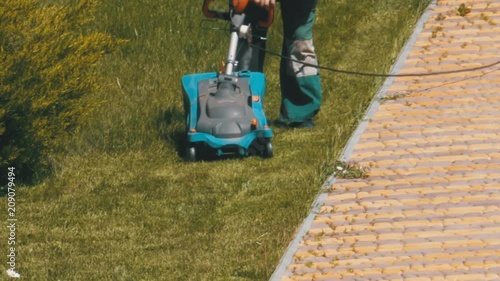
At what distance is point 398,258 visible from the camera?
9.39 m

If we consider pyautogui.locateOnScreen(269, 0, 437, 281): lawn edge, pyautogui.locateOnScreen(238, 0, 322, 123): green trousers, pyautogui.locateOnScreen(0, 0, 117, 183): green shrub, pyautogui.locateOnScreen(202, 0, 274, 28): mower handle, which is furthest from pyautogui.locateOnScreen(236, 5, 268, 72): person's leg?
pyautogui.locateOnScreen(0, 0, 117, 183): green shrub

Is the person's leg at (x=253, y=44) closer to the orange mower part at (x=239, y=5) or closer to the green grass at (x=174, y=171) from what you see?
the orange mower part at (x=239, y=5)

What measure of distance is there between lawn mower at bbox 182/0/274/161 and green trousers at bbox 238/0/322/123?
41 cm

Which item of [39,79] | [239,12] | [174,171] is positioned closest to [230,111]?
[174,171]

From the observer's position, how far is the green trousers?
11969 mm

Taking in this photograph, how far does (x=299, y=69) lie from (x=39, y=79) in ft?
7.53

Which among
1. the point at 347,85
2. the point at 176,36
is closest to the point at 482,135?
the point at 347,85

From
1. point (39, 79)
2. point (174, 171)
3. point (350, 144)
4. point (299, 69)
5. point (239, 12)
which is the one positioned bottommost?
point (174, 171)

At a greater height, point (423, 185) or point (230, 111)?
point (230, 111)

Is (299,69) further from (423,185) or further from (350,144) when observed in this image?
(423,185)

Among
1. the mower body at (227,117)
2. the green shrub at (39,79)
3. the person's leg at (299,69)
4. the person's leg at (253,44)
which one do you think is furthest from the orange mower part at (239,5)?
the green shrub at (39,79)

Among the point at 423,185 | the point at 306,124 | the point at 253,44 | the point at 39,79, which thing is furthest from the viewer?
→ the point at 306,124

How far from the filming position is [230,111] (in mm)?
11289

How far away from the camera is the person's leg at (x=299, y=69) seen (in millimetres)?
11961
